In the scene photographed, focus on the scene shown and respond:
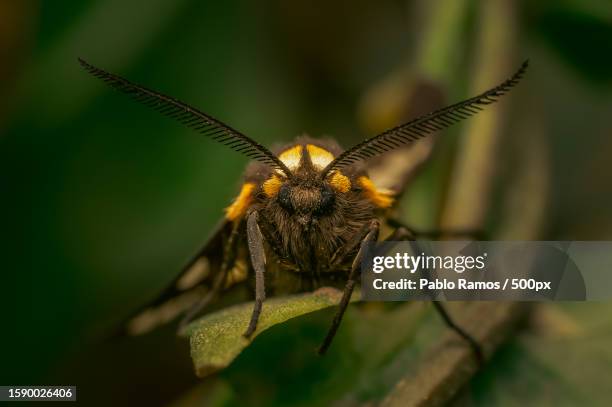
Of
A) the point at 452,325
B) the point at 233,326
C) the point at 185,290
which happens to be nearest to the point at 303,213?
the point at 233,326

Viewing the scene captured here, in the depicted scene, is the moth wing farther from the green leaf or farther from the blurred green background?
the green leaf

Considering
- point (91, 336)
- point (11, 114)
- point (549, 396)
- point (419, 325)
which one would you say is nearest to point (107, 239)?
point (91, 336)

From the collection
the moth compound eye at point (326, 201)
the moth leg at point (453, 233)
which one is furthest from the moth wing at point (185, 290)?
the moth leg at point (453, 233)

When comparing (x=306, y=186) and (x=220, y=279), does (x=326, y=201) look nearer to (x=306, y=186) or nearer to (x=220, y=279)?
(x=306, y=186)

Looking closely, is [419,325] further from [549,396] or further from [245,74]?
[245,74]

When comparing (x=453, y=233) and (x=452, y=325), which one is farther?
(x=453, y=233)

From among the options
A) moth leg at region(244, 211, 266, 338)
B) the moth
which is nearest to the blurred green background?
the moth

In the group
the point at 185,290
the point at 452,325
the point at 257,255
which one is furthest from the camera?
the point at 185,290
